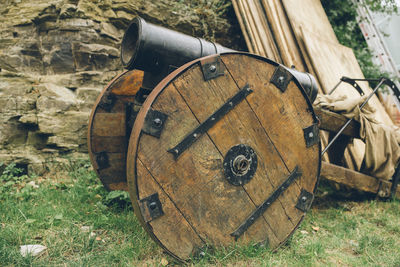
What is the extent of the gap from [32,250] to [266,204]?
1.33m

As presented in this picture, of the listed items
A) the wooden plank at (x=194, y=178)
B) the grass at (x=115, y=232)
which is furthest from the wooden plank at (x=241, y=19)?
the wooden plank at (x=194, y=178)

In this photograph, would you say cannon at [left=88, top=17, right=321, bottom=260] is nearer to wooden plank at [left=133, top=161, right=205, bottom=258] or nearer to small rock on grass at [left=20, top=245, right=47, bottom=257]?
wooden plank at [left=133, top=161, right=205, bottom=258]

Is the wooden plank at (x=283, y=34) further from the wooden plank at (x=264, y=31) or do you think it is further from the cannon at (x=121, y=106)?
the cannon at (x=121, y=106)

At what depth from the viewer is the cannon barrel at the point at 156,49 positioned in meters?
1.70

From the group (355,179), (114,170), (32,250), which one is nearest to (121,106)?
(114,170)

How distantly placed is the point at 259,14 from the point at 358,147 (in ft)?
6.30

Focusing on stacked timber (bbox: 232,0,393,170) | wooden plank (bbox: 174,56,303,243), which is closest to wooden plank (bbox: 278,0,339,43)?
stacked timber (bbox: 232,0,393,170)

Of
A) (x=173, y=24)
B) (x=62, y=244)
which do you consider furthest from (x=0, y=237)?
(x=173, y=24)

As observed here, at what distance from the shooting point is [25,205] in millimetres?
2254

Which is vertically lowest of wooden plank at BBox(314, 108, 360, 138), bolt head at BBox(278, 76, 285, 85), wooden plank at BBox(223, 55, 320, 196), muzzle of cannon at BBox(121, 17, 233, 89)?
wooden plank at BBox(314, 108, 360, 138)

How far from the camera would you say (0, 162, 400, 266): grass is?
5.44ft

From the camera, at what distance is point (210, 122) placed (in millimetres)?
1633

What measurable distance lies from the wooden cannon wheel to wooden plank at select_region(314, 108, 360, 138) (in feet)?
4.98

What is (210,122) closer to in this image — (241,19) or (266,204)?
(266,204)
